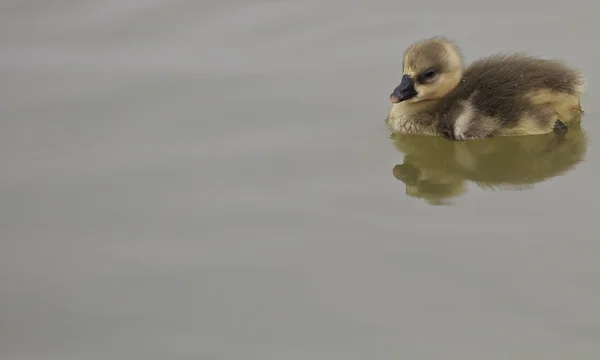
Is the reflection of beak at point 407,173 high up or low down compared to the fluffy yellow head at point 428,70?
down

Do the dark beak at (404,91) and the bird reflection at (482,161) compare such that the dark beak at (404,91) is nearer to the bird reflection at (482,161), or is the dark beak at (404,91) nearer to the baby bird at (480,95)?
the baby bird at (480,95)

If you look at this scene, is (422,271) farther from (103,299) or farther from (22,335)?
(22,335)

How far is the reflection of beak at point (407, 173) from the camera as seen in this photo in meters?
3.84

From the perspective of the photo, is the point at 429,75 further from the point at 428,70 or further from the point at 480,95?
the point at 480,95

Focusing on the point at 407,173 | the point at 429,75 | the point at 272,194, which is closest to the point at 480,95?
the point at 429,75

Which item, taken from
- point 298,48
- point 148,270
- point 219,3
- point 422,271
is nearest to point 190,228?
point 148,270

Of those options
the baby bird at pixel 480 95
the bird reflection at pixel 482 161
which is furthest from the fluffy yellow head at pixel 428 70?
the bird reflection at pixel 482 161

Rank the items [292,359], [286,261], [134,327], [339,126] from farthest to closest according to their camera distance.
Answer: [339,126], [286,261], [134,327], [292,359]

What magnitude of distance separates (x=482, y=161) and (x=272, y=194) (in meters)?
0.81

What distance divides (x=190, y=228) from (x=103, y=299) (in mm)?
453

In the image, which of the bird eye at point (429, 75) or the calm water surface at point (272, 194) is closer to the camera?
the calm water surface at point (272, 194)

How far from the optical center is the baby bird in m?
4.05

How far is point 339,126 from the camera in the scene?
4.21 metres

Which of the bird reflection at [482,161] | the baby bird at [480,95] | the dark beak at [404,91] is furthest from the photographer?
the dark beak at [404,91]
